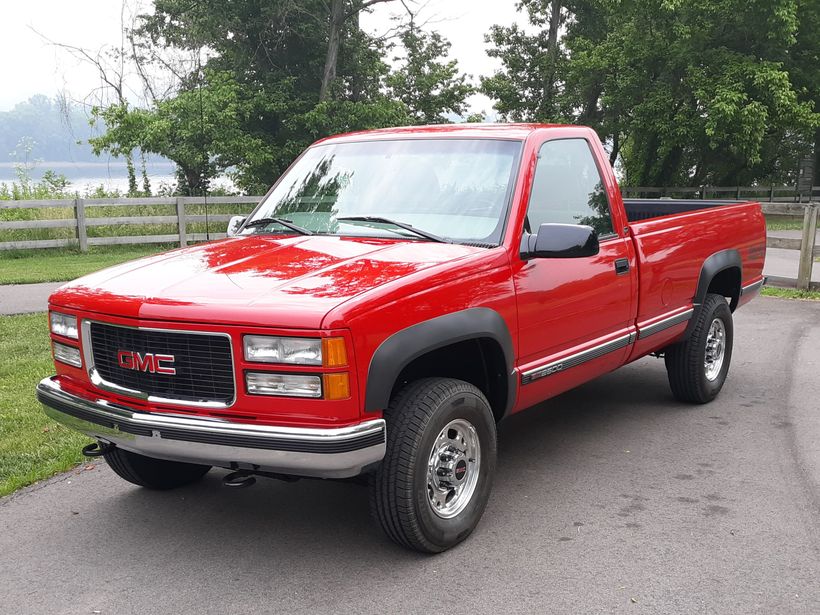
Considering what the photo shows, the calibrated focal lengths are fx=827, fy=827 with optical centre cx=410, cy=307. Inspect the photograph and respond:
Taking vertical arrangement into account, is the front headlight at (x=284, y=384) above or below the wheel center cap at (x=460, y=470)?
above

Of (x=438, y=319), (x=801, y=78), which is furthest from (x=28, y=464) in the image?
(x=801, y=78)

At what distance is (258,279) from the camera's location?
3643 millimetres

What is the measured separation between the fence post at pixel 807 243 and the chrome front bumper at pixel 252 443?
10220mm

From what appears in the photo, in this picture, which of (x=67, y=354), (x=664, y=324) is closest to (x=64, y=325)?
(x=67, y=354)

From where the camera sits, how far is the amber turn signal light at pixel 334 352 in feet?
10.5

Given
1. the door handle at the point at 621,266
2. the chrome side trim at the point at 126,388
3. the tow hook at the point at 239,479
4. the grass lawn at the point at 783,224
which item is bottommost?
the grass lawn at the point at 783,224

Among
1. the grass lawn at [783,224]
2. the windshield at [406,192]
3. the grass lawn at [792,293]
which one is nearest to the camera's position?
the windshield at [406,192]

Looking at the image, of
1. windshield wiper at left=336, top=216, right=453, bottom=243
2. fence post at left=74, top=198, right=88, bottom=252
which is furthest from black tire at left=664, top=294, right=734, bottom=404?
fence post at left=74, top=198, right=88, bottom=252

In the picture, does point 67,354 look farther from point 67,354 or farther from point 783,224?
point 783,224

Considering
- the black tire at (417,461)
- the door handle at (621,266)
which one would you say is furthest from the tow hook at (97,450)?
the door handle at (621,266)

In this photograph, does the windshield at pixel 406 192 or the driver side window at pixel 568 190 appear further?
the driver side window at pixel 568 190

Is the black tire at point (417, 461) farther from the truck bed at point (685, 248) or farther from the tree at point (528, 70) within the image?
the tree at point (528, 70)

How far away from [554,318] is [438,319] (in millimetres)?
1007

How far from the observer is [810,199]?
3288 centimetres
